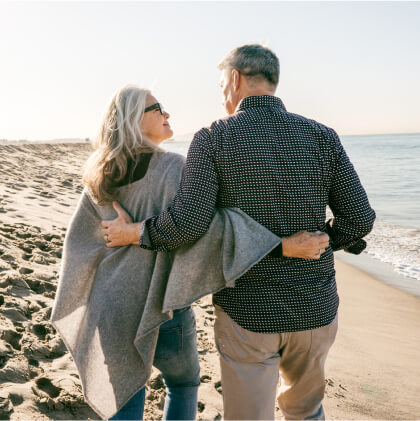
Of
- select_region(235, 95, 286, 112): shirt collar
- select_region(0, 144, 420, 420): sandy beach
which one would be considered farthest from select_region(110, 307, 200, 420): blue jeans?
select_region(235, 95, 286, 112): shirt collar

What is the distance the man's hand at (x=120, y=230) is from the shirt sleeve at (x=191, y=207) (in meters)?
0.06

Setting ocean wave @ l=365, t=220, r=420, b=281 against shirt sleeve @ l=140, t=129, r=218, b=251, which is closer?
shirt sleeve @ l=140, t=129, r=218, b=251

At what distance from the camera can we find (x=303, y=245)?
1.78m

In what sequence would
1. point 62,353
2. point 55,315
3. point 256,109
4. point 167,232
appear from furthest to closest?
1. point 62,353
2. point 55,315
3. point 256,109
4. point 167,232

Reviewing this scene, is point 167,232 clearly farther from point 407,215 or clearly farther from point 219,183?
point 407,215

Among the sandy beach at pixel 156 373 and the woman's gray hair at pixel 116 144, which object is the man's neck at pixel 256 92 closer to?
the woman's gray hair at pixel 116 144

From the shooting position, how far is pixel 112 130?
1.95 metres

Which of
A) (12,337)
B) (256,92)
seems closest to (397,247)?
(12,337)

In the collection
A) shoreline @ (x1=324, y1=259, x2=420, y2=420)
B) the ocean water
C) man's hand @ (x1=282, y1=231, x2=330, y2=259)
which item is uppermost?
man's hand @ (x1=282, y1=231, x2=330, y2=259)

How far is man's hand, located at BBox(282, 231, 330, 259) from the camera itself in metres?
1.78

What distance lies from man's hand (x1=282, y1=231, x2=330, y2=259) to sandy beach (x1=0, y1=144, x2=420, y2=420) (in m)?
1.50

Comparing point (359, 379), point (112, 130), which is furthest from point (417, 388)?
point (112, 130)

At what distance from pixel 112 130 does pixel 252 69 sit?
0.66m

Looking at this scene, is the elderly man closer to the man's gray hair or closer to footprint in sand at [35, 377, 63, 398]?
the man's gray hair
